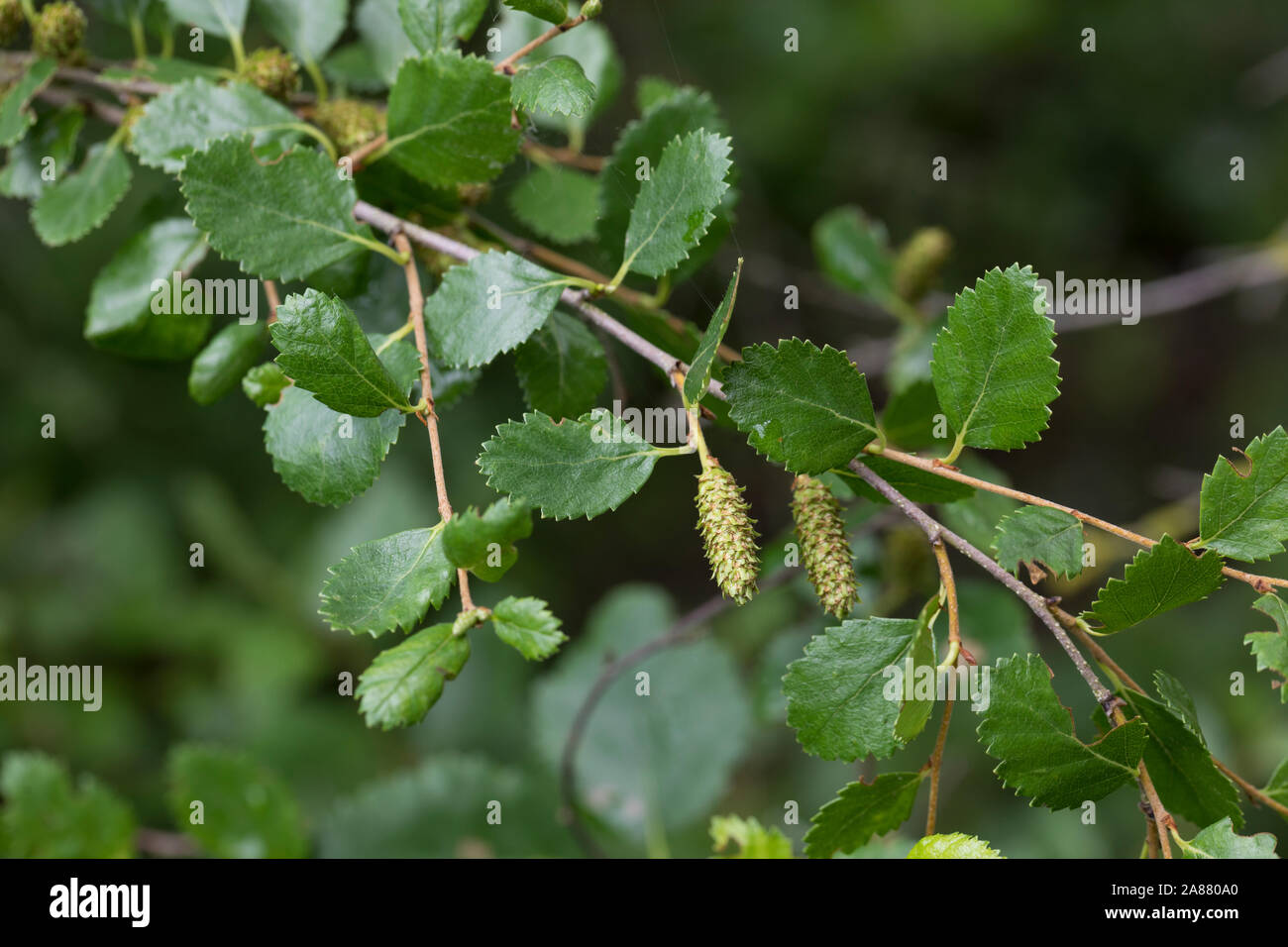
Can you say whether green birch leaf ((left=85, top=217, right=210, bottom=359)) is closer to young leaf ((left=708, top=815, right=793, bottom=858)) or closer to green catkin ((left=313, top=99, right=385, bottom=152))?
green catkin ((left=313, top=99, right=385, bottom=152))

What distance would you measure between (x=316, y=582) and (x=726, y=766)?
3.90 ft

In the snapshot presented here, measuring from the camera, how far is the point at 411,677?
74 centimetres

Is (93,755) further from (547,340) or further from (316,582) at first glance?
(547,340)

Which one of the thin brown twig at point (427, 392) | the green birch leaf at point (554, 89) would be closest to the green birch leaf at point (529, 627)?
the thin brown twig at point (427, 392)

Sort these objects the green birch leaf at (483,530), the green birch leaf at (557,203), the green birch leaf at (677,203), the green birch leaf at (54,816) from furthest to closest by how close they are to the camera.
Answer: the green birch leaf at (54,816)
the green birch leaf at (557,203)
the green birch leaf at (677,203)
the green birch leaf at (483,530)

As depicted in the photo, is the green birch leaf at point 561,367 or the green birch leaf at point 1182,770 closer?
the green birch leaf at point 1182,770

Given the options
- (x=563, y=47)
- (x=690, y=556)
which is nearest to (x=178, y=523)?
(x=690, y=556)

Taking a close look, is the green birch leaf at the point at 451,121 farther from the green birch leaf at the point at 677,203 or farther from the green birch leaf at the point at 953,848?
the green birch leaf at the point at 953,848

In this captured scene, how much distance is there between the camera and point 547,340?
0.96 meters

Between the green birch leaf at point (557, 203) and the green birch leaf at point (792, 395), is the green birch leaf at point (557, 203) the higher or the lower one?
the higher one

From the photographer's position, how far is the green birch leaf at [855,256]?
65.1 inches

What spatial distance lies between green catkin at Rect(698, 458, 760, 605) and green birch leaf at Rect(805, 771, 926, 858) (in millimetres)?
221

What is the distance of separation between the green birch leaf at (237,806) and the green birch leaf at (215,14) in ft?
3.42

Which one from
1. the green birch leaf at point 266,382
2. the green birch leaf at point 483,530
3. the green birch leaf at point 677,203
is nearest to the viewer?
the green birch leaf at point 483,530
